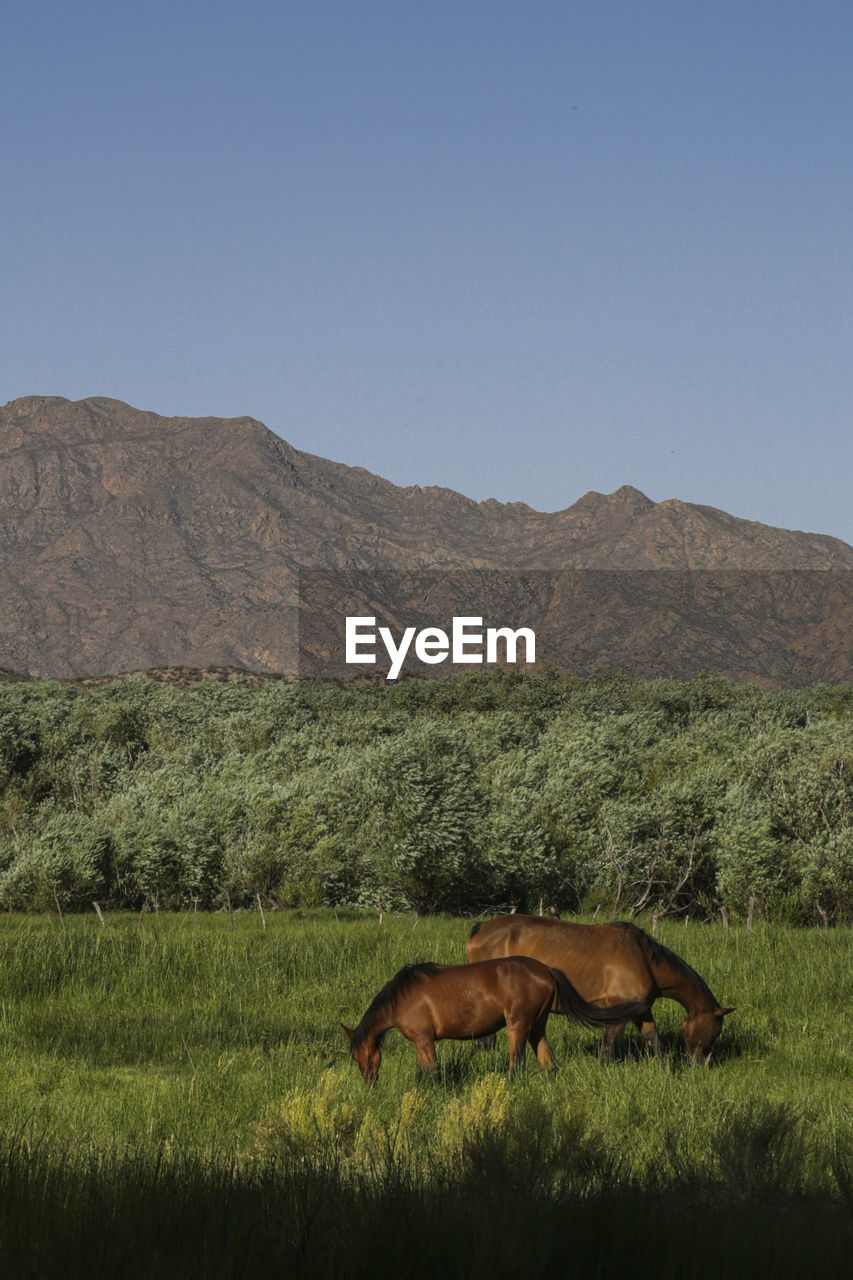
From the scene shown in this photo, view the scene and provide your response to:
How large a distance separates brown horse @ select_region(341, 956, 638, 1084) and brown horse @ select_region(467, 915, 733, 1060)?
0.80 m

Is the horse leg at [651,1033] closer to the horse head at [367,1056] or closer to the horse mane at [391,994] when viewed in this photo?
the horse mane at [391,994]

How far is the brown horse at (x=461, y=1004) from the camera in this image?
829cm

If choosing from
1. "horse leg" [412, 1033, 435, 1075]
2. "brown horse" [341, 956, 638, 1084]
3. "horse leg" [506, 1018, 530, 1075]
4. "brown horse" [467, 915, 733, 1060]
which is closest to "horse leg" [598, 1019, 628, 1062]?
"brown horse" [467, 915, 733, 1060]

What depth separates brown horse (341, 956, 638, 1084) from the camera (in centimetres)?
829

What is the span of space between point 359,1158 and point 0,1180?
1708mm

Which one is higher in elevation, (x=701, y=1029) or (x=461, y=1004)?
(x=461, y=1004)

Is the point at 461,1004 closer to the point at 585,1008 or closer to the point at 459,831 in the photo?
the point at 585,1008

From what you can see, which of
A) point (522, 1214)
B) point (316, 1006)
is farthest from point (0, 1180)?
point (316, 1006)

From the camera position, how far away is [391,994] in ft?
27.5

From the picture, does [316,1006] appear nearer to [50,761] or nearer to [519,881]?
[519,881]

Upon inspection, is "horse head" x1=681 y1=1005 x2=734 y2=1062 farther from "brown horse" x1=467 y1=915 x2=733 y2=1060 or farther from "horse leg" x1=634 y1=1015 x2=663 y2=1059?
"horse leg" x1=634 y1=1015 x2=663 y2=1059

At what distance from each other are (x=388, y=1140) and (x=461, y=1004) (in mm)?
2364

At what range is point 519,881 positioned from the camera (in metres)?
30.6

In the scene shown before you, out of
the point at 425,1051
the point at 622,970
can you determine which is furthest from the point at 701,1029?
the point at 425,1051
